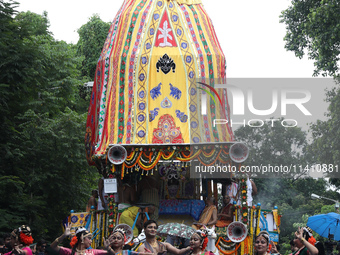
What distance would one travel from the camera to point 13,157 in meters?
24.1

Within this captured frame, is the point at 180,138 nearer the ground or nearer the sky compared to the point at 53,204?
nearer the sky

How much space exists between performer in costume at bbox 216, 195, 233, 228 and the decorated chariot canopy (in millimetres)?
1859

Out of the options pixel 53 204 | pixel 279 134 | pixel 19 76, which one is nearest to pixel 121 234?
pixel 19 76

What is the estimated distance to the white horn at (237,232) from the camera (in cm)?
2023

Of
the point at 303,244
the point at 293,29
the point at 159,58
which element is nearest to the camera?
the point at 303,244

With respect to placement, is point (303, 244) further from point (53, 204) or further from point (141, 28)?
point (53, 204)

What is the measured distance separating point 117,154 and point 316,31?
36.5 feet

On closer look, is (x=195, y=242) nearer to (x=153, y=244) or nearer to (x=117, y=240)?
(x=153, y=244)

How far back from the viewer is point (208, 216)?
69.2 feet

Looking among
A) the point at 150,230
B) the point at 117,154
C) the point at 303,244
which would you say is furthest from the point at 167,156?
the point at 303,244

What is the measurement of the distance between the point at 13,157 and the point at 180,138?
556 centimetres

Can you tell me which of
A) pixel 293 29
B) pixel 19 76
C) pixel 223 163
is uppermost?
pixel 293 29

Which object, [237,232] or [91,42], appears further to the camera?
[91,42]

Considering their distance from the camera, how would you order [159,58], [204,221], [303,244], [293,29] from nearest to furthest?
[303,244] → [204,221] → [159,58] → [293,29]
